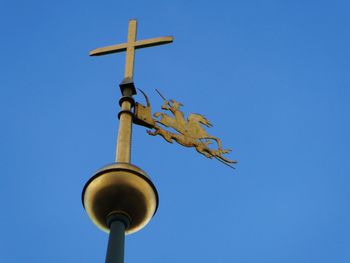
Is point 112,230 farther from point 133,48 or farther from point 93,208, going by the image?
point 133,48

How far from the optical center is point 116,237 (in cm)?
1119

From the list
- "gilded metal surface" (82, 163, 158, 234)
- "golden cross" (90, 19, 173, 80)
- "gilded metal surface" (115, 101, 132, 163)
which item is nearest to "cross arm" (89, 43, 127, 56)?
"golden cross" (90, 19, 173, 80)

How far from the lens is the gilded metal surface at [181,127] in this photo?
45.2ft

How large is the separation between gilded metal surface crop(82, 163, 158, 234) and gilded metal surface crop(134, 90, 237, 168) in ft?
7.42

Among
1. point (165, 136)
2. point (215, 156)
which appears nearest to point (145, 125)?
point (165, 136)

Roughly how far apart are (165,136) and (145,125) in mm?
438

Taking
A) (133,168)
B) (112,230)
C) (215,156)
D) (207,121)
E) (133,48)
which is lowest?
(112,230)

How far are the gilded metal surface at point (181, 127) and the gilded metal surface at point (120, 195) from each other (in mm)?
2261

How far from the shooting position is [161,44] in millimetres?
15367

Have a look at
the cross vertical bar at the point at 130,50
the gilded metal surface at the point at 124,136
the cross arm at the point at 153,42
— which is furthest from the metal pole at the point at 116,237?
the cross arm at the point at 153,42

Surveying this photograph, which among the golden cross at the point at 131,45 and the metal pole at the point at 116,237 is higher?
the golden cross at the point at 131,45

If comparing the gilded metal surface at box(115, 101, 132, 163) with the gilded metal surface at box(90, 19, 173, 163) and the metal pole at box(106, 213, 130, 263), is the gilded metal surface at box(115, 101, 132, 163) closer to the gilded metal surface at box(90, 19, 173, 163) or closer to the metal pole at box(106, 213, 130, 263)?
the gilded metal surface at box(90, 19, 173, 163)

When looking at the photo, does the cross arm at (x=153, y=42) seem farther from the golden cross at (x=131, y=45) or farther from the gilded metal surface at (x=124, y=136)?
the gilded metal surface at (x=124, y=136)

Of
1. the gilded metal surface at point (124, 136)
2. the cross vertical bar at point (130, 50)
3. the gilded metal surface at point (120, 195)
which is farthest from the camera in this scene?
the cross vertical bar at point (130, 50)
